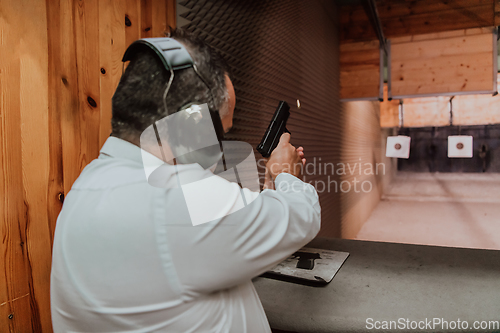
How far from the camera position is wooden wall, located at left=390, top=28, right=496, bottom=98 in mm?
2457

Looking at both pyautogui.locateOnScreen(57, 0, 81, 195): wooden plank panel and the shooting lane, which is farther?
pyautogui.locateOnScreen(57, 0, 81, 195): wooden plank panel

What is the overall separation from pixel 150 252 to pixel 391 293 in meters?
0.83

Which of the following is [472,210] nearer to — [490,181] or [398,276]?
[490,181]

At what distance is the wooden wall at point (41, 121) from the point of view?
2.43ft

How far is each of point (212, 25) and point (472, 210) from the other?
4139mm

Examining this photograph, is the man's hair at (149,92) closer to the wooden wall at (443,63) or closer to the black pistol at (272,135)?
the black pistol at (272,135)

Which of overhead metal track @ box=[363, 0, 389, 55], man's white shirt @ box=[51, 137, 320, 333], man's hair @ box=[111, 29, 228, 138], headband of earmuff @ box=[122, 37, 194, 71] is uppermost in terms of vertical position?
overhead metal track @ box=[363, 0, 389, 55]

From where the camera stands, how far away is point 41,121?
816 mm

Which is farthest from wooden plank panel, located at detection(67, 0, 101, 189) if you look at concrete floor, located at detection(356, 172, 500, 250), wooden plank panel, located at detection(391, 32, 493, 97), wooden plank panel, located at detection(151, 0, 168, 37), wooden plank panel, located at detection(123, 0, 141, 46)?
concrete floor, located at detection(356, 172, 500, 250)

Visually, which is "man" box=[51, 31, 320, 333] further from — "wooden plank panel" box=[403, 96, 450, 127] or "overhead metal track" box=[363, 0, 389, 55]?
"wooden plank panel" box=[403, 96, 450, 127]

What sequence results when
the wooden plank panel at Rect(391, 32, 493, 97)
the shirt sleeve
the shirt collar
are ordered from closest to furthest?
the shirt sleeve < the shirt collar < the wooden plank panel at Rect(391, 32, 493, 97)

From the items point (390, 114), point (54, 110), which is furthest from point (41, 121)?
point (390, 114)

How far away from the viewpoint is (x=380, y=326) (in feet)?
2.69

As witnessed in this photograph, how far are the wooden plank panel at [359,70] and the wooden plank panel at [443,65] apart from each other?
17 centimetres
